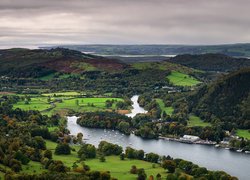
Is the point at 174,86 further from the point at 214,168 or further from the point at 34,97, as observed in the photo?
the point at 214,168

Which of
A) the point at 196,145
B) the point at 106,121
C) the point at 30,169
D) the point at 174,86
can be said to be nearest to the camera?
the point at 30,169

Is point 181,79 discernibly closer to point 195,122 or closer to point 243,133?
point 195,122

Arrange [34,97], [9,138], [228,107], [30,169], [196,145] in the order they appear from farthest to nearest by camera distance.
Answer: [34,97] → [228,107] → [196,145] → [9,138] → [30,169]

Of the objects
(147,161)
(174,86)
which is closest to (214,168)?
(147,161)

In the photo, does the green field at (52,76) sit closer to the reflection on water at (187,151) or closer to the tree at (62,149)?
the reflection on water at (187,151)

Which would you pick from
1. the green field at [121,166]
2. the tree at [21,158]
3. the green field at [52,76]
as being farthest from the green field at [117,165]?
the green field at [52,76]
